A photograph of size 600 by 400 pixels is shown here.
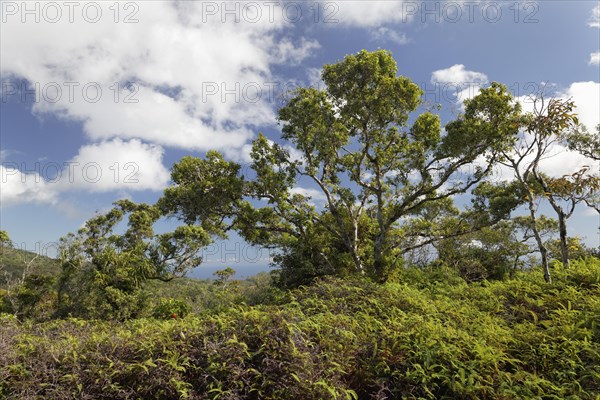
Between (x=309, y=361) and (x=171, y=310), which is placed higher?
(x=171, y=310)

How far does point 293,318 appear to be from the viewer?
18.4 ft

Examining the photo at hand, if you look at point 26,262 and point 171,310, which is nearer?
point 171,310

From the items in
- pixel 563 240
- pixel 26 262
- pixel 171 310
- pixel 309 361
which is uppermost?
pixel 26 262

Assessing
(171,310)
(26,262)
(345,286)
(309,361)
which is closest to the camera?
(309,361)

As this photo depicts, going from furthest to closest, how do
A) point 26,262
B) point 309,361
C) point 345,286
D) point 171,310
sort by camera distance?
point 26,262, point 171,310, point 345,286, point 309,361

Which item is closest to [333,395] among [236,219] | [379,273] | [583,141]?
[379,273]

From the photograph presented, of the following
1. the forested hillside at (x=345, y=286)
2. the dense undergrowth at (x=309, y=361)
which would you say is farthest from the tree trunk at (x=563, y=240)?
the dense undergrowth at (x=309, y=361)

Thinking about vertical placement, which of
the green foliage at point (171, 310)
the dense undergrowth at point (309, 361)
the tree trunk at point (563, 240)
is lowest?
the dense undergrowth at point (309, 361)

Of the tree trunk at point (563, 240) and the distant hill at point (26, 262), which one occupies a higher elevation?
the distant hill at point (26, 262)

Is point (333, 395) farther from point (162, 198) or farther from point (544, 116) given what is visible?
point (162, 198)

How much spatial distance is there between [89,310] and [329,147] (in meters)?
12.3

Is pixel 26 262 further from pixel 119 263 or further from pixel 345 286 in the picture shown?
pixel 345 286

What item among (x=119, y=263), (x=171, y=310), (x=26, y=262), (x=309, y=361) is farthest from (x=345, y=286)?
(x=26, y=262)

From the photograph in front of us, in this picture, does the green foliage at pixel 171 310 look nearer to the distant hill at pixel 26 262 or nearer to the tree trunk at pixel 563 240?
Result: the distant hill at pixel 26 262
